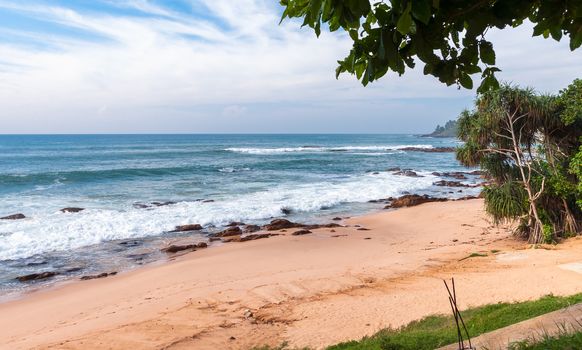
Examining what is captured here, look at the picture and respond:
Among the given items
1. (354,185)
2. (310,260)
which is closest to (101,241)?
(310,260)

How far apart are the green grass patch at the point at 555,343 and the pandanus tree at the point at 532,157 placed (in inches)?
355

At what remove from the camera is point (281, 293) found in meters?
9.47

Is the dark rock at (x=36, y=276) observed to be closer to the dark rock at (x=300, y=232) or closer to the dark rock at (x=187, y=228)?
the dark rock at (x=187, y=228)

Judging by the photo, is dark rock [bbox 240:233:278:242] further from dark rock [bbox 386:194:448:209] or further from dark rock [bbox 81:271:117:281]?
dark rock [bbox 386:194:448:209]

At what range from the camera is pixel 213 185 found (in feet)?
99.5

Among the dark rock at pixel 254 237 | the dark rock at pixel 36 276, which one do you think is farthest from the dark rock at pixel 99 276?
the dark rock at pixel 254 237

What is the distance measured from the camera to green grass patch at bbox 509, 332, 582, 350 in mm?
2951

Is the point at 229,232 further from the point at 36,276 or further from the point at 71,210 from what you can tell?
the point at 71,210

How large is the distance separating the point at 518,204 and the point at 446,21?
36.1 feet

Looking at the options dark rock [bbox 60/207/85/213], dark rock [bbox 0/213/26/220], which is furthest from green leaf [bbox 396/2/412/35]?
dark rock [bbox 60/207/85/213]

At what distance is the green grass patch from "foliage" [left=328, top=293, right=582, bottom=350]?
173 centimetres

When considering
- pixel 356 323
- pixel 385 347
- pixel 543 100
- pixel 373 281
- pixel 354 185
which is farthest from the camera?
pixel 354 185

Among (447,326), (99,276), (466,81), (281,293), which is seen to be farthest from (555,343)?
(99,276)

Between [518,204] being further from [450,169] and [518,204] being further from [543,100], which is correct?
[450,169]
